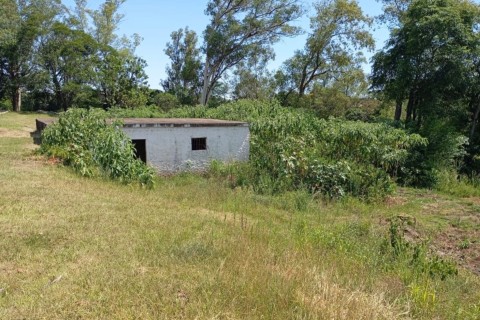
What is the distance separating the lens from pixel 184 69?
37.9 m

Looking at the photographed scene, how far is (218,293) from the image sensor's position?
128 inches

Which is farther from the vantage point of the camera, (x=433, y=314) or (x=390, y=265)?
(x=390, y=265)

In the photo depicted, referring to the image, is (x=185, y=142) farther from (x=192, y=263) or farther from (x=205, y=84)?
(x=205, y=84)

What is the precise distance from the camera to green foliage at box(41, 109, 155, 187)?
878cm

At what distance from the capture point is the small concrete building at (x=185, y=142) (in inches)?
468

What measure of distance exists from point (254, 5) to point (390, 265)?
2678 centimetres

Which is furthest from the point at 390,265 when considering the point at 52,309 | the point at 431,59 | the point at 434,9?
the point at 434,9

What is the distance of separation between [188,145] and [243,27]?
18197 mm

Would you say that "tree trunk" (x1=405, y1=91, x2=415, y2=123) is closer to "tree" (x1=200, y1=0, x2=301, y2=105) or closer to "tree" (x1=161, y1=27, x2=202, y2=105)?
"tree" (x1=200, y1=0, x2=301, y2=105)

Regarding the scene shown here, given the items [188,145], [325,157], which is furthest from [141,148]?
[325,157]

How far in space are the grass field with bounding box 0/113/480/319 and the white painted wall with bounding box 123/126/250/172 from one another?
4598 millimetres

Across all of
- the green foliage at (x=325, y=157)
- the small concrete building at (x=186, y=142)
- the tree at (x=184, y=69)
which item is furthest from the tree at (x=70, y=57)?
A: the green foliage at (x=325, y=157)

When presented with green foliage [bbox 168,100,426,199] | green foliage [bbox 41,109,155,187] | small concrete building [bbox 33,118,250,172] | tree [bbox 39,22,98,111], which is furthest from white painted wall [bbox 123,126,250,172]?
tree [bbox 39,22,98,111]

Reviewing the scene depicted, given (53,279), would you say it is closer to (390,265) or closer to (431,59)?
(390,265)
